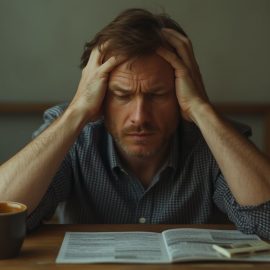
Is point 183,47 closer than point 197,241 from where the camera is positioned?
No

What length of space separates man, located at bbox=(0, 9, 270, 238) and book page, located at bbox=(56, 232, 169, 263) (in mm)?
233

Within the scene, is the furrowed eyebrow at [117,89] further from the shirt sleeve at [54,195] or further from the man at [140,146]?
the shirt sleeve at [54,195]

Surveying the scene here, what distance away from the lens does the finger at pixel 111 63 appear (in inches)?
52.5

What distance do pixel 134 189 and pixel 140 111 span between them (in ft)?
0.74

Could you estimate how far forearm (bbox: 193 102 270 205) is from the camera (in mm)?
1222

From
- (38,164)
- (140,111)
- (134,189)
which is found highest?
(140,111)

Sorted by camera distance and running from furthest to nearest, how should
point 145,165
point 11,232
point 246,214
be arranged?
point 145,165 → point 246,214 → point 11,232

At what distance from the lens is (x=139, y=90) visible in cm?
133

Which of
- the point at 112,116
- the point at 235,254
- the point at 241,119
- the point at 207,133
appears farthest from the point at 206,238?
the point at 241,119

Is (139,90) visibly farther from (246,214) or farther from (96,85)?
(246,214)

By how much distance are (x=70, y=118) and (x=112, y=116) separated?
4.5 inches

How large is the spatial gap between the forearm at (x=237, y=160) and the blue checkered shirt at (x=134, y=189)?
10 centimetres

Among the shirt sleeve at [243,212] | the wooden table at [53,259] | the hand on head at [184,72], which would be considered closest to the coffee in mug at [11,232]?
the wooden table at [53,259]

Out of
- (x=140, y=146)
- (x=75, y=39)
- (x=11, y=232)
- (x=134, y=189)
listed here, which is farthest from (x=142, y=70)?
(x=75, y=39)
